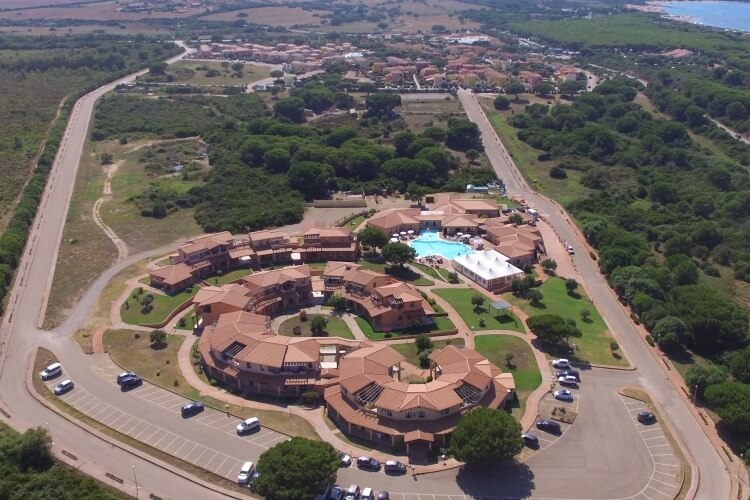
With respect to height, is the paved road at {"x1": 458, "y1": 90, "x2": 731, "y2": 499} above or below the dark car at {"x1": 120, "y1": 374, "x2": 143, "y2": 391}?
below

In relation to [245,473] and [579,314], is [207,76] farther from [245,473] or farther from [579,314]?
[245,473]

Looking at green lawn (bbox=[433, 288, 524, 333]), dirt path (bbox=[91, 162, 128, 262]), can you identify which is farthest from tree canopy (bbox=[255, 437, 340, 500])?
dirt path (bbox=[91, 162, 128, 262])

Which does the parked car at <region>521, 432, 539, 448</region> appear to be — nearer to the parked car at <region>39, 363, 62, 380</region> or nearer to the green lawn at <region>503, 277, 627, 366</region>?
the green lawn at <region>503, 277, 627, 366</region>

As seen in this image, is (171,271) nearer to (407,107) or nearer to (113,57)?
(407,107)

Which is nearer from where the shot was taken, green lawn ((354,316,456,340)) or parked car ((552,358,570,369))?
parked car ((552,358,570,369))

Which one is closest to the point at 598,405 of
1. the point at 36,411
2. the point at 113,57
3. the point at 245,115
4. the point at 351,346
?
the point at 351,346

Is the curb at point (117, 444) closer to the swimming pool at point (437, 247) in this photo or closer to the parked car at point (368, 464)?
the parked car at point (368, 464)

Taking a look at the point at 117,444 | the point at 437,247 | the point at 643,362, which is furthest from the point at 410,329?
the point at 117,444
